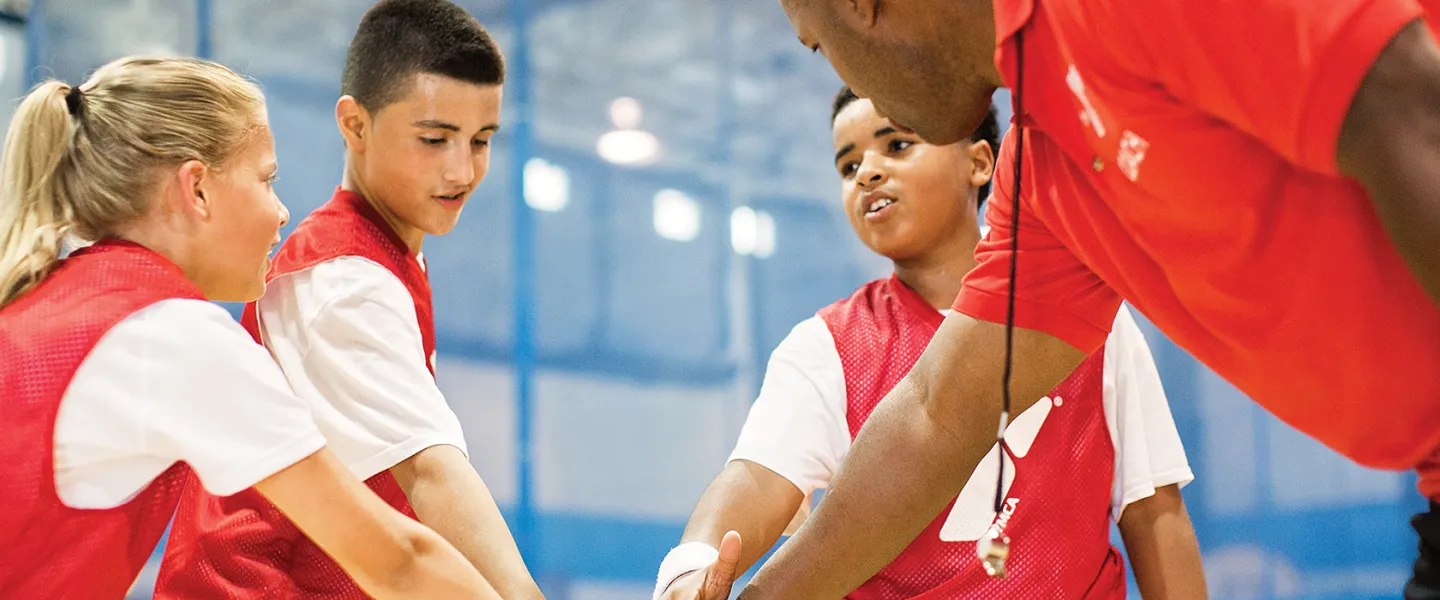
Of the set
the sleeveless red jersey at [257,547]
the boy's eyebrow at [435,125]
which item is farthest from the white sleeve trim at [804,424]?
the boy's eyebrow at [435,125]

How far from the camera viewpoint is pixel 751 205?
3365 millimetres

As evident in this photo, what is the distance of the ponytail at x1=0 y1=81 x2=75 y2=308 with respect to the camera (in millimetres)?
1304

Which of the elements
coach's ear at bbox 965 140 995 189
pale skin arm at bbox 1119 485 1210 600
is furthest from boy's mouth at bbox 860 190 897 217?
pale skin arm at bbox 1119 485 1210 600

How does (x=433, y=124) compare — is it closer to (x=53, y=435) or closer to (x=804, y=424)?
(x=804, y=424)

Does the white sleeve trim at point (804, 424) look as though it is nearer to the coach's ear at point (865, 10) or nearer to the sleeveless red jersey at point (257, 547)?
the sleeveless red jersey at point (257, 547)

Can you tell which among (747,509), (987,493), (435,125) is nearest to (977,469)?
(987,493)

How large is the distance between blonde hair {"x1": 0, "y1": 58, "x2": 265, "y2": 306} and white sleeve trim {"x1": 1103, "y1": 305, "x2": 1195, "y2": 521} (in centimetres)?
118

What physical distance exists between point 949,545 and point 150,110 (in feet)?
3.58

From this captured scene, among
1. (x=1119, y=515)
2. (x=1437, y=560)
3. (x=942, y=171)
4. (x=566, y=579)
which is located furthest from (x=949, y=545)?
(x=566, y=579)

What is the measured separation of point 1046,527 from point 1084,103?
35.4 inches

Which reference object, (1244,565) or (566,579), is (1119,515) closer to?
(1244,565)

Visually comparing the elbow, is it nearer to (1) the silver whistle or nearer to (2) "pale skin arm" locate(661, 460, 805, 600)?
(2) "pale skin arm" locate(661, 460, 805, 600)

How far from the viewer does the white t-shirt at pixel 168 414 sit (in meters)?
1.15

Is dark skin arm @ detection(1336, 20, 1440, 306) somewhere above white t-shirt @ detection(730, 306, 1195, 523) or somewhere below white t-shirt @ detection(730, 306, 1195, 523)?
above
